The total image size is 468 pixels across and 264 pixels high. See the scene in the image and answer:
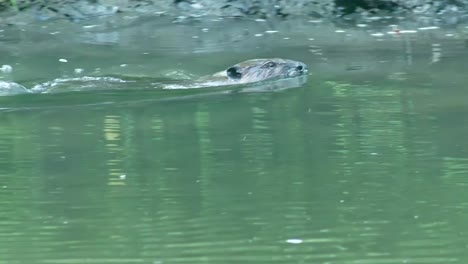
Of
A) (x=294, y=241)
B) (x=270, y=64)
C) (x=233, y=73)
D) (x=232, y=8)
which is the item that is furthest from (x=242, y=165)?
(x=232, y=8)

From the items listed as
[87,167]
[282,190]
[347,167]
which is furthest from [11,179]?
[347,167]

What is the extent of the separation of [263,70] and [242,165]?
346cm

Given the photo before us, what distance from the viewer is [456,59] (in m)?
10.3

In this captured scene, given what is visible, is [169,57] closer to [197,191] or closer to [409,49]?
[409,49]

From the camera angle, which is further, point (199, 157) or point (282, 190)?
point (199, 157)

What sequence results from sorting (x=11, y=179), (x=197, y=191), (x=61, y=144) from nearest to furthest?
(x=197, y=191) < (x=11, y=179) < (x=61, y=144)

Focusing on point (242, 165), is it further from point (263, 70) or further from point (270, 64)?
point (270, 64)

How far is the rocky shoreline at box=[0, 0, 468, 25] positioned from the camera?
46.5ft

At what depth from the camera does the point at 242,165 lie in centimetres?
616

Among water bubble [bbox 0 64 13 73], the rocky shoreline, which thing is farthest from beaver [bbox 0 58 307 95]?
the rocky shoreline

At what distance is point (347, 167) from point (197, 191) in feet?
3.32

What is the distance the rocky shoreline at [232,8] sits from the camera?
46.5ft

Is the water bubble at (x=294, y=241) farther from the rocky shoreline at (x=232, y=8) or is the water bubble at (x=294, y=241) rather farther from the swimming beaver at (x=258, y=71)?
the rocky shoreline at (x=232, y=8)

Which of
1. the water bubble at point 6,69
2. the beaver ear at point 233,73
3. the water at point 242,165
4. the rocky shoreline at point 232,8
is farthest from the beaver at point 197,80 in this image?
the rocky shoreline at point 232,8
